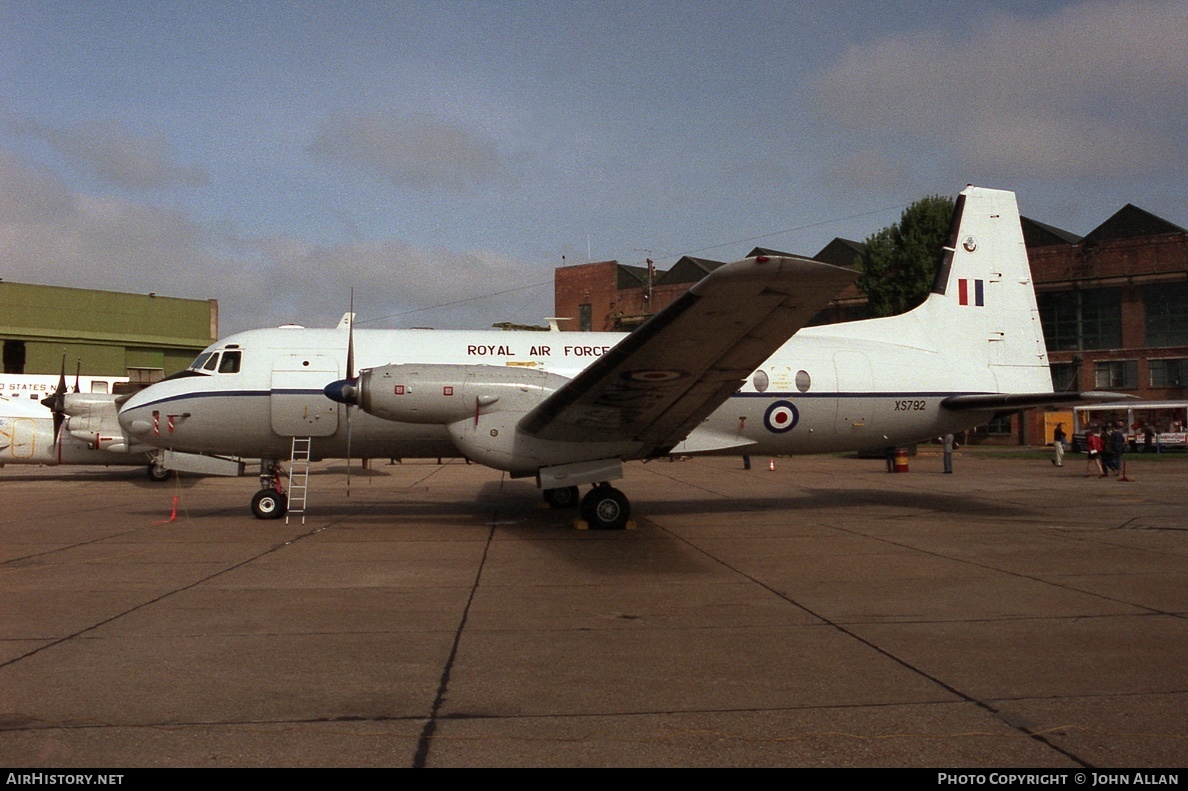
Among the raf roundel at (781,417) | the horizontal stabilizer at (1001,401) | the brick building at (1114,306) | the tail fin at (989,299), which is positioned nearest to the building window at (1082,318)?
the brick building at (1114,306)

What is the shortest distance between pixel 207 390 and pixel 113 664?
950 cm

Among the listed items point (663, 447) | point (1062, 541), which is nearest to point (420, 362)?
point (663, 447)

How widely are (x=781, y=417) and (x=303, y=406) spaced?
8.27 m

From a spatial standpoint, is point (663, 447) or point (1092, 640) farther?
point (663, 447)

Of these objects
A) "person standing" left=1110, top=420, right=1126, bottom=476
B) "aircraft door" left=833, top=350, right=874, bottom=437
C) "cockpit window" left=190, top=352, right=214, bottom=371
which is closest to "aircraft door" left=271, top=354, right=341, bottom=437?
"cockpit window" left=190, top=352, right=214, bottom=371

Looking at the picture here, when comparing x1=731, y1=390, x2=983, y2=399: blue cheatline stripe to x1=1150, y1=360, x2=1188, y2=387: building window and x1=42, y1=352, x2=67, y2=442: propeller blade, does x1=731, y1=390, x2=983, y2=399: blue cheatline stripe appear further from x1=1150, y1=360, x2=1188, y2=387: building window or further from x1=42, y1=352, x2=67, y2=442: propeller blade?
x1=1150, y1=360, x2=1188, y2=387: building window

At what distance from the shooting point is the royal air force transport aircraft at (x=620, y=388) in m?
11.5

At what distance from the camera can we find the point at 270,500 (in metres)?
14.6

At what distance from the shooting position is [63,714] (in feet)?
15.5

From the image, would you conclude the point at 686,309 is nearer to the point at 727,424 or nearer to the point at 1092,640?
the point at 1092,640

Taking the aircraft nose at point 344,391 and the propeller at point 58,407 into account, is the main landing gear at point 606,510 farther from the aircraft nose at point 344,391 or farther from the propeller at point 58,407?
the propeller at point 58,407

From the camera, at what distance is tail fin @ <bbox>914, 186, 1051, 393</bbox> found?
16047 mm

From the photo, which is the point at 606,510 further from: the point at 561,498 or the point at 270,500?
the point at 270,500

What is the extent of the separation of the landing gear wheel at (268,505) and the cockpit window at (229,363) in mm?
2170
